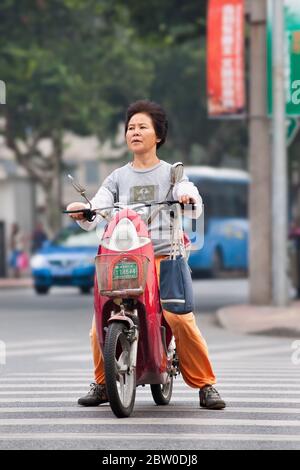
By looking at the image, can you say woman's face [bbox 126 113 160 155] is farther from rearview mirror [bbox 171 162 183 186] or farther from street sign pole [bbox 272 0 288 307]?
street sign pole [bbox 272 0 288 307]

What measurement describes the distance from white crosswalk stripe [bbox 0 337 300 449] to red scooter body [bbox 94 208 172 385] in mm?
261

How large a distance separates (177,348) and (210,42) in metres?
15.0

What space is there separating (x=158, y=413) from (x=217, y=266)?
113 feet

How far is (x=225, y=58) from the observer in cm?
2333

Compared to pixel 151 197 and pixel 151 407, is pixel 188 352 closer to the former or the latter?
pixel 151 407

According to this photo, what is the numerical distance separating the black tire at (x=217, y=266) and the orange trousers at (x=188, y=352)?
3383cm

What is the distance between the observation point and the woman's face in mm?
8766

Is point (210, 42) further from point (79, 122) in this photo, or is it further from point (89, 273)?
point (79, 122)

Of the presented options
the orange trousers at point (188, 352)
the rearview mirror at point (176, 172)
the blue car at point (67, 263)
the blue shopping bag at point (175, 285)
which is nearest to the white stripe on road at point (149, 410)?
the orange trousers at point (188, 352)

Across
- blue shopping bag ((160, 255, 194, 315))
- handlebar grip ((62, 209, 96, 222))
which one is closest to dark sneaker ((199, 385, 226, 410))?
blue shopping bag ((160, 255, 194, 315))

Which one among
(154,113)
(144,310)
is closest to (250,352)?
(154,113)

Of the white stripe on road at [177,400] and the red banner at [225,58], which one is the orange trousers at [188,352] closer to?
the white stripe on road at [177,400]

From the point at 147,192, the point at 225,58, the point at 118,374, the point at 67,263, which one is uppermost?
the point at 225,58

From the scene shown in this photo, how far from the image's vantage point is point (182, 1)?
25.5 m
